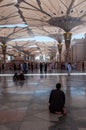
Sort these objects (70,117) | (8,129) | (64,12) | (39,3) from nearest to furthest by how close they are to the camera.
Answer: (8,129)
(70,117)
(39,3)
(64,12)

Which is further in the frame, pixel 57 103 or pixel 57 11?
pixel 57 11

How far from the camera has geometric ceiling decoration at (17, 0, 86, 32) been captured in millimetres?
37472

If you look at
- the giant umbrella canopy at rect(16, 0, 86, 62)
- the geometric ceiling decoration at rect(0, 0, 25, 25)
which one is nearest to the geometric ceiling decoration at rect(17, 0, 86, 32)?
the giant umbrella canopy at rect(16, 0, 86, 62)

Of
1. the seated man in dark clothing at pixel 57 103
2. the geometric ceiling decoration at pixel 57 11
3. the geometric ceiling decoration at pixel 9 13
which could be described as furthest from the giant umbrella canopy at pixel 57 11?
the seated man in dark clothing at pixel 57 103

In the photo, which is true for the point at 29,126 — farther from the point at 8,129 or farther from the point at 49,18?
the point at 49,18

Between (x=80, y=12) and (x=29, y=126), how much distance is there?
35.2 m

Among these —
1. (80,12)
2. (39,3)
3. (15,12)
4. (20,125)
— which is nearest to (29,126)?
(20,125)

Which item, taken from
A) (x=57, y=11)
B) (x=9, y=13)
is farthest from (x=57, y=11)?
(x=9, y=13)

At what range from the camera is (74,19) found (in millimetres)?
41531

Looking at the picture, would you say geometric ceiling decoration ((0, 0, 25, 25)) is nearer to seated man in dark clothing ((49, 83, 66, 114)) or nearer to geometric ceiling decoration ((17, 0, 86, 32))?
geometric ceiling decoration ((17, 0, 86, 32))

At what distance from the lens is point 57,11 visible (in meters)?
39.9

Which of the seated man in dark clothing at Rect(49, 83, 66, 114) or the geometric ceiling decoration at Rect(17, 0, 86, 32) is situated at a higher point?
the geometric ceiling decoration at Rect(17, 0, 86, 32)

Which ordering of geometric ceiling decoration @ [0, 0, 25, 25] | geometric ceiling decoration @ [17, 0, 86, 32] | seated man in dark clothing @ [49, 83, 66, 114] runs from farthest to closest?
geometric ceiling decoration @ [17, 0, 86, 32] < geometric ceiling decoration @ [0, 0, 25, 25] < seated man in dark clothing @ [49, 83, 66, 114]

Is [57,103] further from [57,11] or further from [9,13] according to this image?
[9,13]
